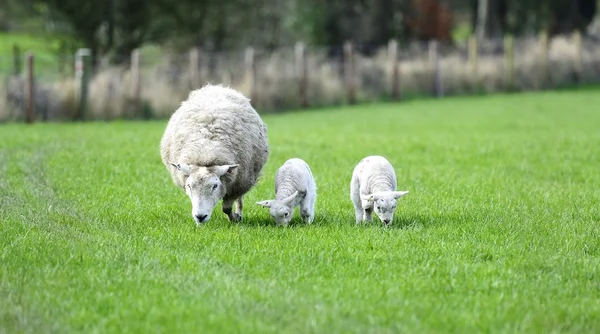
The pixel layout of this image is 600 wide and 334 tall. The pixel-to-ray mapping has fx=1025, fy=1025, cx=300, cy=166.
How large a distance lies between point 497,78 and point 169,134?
91.5ft

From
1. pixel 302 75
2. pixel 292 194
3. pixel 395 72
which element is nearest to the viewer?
pixel 292 194

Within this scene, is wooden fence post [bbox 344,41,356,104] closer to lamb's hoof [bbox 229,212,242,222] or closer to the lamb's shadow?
the lamb's shadow

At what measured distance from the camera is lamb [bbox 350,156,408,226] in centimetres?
968

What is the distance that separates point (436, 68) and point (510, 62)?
3.48 metres

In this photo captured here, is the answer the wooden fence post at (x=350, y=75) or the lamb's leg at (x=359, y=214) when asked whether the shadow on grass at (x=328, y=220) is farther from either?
the wooden fence post at (x=350, y=75)

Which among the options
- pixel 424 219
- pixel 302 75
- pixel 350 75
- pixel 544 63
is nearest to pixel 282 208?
pixel 424 219

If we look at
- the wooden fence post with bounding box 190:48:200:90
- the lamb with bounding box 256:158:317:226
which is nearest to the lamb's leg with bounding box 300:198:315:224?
the lamb with bounding box 256:158:317:226

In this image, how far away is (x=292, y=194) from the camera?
32.7 ft

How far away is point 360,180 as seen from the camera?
10406mm

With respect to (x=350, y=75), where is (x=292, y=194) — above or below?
below

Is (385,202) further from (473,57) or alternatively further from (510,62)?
(510,62)

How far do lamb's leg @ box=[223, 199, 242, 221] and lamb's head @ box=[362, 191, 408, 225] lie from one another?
153 centimetres

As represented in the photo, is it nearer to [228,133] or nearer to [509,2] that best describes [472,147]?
[228,133]

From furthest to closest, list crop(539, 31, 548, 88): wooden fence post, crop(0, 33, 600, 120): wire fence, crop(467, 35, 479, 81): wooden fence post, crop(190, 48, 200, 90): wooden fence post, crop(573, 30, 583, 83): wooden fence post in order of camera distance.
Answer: crop(573, 30, 583, 83): wooden fence post
crop(539, 31, 548, 88): wooden fence post
crop(467, 35, 479, 81): wooden fence post
crop(190, 48, 200, 90): wooden fence post
crop(0, 33, 600, 120): wire fence
